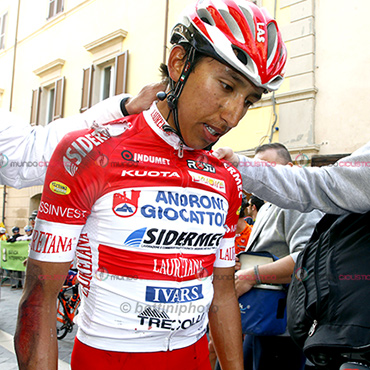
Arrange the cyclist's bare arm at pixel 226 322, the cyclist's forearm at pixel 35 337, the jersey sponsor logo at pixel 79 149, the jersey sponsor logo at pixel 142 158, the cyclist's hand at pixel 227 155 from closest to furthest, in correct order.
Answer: the cyclist's forearm at pixel 35 337, the jersey sponsor logo at pixel 79 149, the jersey sponsor logo at pixel 142 158, the cyclist's bare arm at pixel 226 322, the cyclist's hand at pixel 227 155

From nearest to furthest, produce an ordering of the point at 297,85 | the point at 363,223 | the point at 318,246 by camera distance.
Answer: the point at 363,223, the point at 318,246, the point at 297,85

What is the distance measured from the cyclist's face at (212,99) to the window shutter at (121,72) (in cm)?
993

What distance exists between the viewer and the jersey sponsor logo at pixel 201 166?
4.96ft

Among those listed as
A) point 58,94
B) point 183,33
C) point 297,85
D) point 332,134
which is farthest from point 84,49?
point 183,33

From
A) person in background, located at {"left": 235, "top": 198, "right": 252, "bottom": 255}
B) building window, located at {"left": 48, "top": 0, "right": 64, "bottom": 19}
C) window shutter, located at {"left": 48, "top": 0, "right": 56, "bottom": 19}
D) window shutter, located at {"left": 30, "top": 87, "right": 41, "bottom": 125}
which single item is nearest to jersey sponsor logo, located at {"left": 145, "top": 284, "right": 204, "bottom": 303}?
person in background, located at {"left": 235, "top": 198, "right": 252, "bottom": 255}

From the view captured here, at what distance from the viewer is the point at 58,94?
13.2 m

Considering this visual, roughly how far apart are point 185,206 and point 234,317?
1.90ft

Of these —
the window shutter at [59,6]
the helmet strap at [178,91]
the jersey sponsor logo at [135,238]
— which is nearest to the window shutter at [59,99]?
the window shutter at [59,6]

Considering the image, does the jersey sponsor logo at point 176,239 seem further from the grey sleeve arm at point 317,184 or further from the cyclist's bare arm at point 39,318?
the grey sleeve arm at point 317,184

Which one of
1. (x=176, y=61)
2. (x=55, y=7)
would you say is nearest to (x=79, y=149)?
(x=176, y=61)

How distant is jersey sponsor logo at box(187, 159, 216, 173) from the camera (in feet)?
4.96

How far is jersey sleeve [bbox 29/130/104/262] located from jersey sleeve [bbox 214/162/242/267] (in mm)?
617

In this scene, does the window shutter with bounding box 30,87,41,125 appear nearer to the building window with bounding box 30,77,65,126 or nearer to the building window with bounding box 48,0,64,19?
the building window with bounding box 30,77,65,126

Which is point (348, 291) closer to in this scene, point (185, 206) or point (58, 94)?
point (185, 206)
